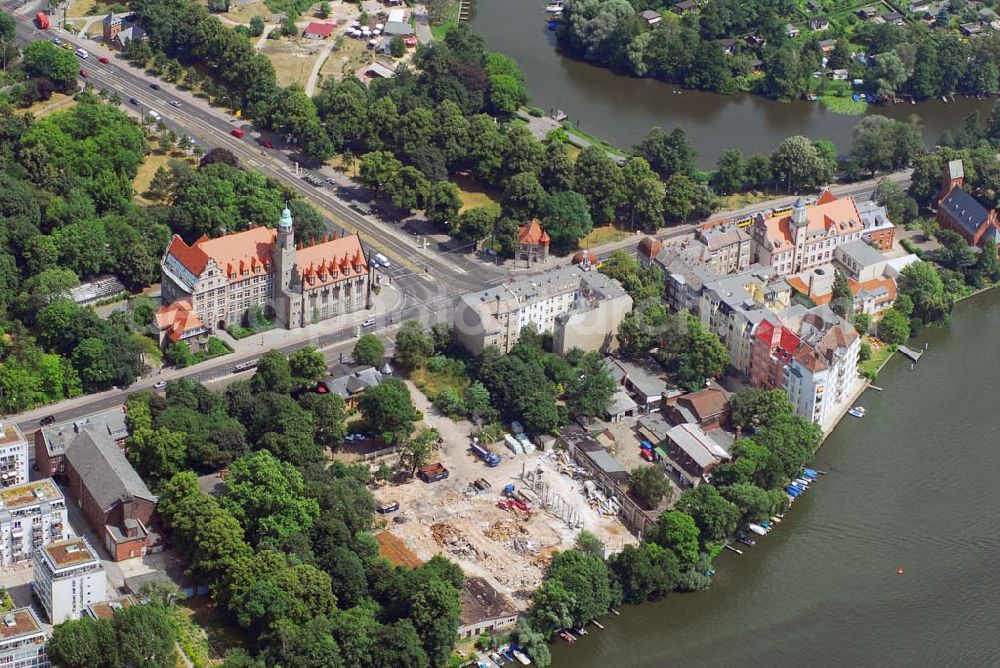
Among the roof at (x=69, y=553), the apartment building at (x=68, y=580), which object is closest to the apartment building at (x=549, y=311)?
the roof at (x=69, y=553)

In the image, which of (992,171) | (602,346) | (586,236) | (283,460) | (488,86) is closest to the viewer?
(283,460)

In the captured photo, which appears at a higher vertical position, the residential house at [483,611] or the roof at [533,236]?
the roof at [533,236]

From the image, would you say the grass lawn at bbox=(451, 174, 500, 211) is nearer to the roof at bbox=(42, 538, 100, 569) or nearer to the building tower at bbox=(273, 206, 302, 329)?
the building tower at bbox=(273, 206, 302, 329)

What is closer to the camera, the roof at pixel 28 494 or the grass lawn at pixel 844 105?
the roof at pixel 28 494

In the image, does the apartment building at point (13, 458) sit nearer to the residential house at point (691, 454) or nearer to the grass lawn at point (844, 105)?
the residential house at point (691, 454)

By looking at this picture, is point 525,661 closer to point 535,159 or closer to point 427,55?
point 535,159

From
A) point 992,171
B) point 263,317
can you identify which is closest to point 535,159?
point 263,317

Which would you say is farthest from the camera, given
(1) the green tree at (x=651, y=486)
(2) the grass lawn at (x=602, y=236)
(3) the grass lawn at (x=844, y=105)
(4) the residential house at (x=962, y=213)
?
(3) the grass lawn at (x=844, y=105)

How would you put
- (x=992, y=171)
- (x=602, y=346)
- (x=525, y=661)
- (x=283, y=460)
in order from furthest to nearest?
(x=992, y=171) → (x=602, y=346) → (x=283, y=460) → (x=525, y=661)
